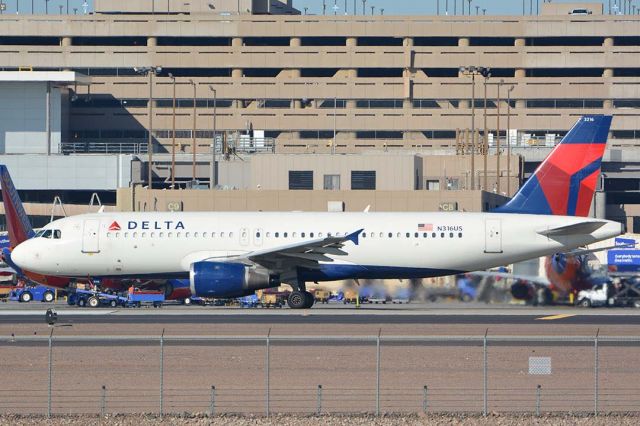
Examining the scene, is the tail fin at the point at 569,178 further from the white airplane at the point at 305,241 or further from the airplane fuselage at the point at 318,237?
the airplane fuselage at the point at 318,237

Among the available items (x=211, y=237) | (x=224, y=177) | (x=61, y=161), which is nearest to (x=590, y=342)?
(x=211, y=237)

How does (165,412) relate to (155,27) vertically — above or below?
below

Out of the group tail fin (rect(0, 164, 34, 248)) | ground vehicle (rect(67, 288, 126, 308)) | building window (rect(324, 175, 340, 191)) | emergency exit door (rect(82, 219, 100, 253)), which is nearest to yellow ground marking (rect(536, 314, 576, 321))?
emergency exit door (rect(82, 219, 100, 253))

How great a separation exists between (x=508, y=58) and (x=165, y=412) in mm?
129108

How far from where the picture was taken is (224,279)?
5347cm

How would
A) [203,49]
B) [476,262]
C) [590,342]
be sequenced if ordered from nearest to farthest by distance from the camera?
1. [590,342]
2. [476,262]
3. [203,49]

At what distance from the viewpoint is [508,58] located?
154 meters

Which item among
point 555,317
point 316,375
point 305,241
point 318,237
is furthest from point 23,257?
point 316,375

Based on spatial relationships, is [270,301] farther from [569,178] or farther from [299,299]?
[569,178]

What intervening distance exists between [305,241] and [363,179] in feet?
145

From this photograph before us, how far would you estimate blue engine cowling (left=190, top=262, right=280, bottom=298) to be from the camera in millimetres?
53406

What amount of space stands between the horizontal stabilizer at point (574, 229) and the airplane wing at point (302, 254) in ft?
25.9

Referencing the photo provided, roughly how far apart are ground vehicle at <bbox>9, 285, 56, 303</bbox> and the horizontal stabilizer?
31.7 meters

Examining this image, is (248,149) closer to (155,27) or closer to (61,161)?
(61,161)
